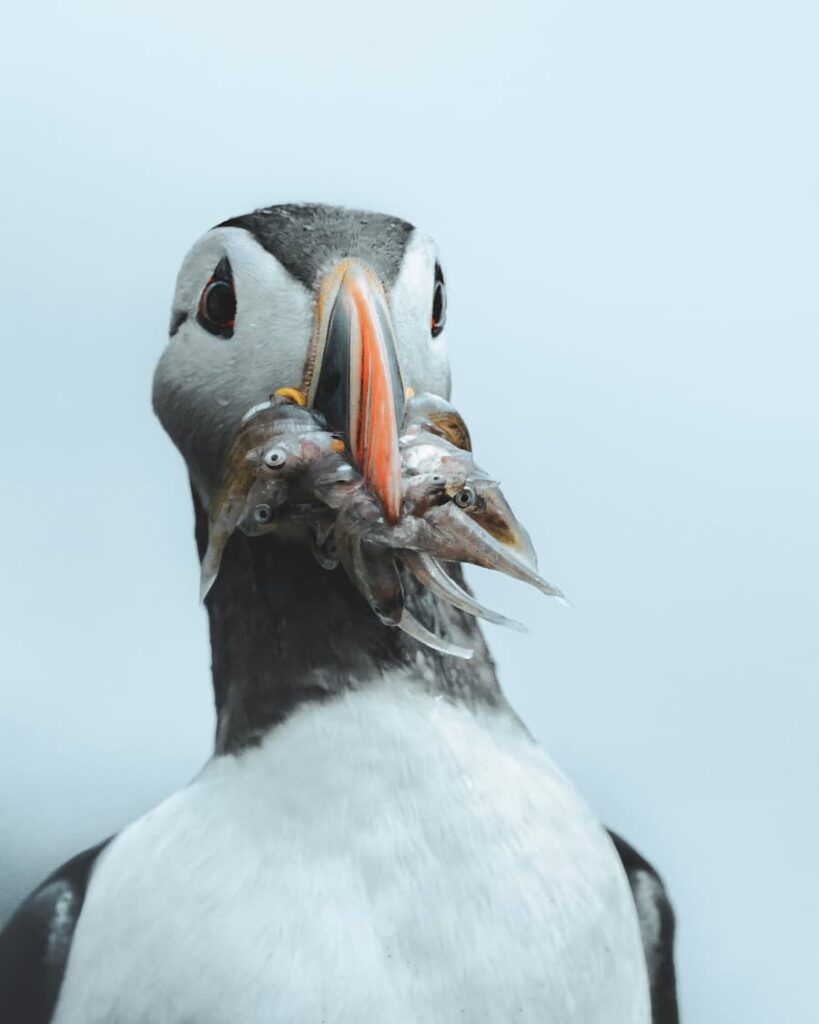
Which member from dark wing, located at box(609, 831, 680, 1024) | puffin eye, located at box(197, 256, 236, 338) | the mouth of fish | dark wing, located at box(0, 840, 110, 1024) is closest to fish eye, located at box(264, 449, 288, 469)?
the mouth of fish

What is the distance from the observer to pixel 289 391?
61.6 inches

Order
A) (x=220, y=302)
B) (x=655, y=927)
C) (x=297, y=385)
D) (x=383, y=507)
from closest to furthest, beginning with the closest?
(x=383, y=507), (x=297, y=385), (x=220, y=302), (x=655, y=927)

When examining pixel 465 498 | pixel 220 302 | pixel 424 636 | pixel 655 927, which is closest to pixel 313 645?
pixel 424 636

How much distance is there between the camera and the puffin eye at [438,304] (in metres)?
1.72

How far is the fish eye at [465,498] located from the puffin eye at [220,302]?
0.34 meters

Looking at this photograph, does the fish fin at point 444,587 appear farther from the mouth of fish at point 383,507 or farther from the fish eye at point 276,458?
the fish eye at point 276,458

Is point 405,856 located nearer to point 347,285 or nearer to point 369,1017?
point 369,1017

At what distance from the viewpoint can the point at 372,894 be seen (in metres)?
1.53

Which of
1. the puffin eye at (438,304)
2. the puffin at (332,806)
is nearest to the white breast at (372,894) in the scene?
the puffin at (332,806)

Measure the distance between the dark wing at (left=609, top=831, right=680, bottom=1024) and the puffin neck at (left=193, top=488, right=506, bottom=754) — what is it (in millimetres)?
344

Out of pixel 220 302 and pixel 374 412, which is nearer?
pixel 374 412

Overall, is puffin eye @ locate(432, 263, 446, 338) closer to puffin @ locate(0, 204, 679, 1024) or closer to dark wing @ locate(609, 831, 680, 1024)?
puffin @ locate(0, 204, 679, 1024)

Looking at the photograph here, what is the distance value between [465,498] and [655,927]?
0.68 metres

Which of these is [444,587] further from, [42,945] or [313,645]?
[42,945]
